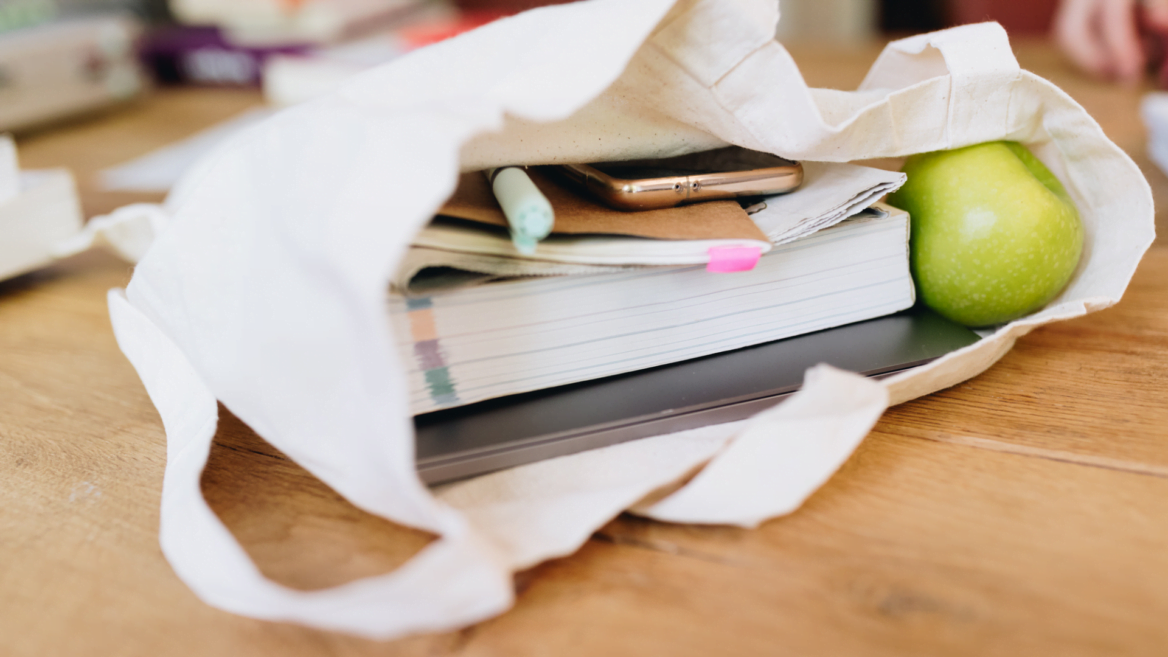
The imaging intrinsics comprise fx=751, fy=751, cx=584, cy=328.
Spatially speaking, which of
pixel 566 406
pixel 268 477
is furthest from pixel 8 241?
pixel 566 406

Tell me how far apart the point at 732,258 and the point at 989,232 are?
0.15 metres

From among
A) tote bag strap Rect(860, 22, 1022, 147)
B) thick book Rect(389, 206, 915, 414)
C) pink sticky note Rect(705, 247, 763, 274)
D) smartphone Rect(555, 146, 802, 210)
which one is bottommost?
thick book Rect(389, 206, 915, 414)

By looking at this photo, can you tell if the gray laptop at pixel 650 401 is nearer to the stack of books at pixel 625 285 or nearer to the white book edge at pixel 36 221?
the stack of books at pixel 625 285

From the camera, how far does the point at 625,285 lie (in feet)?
1.21

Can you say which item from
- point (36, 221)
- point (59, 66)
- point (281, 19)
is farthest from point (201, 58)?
point (36, 221)

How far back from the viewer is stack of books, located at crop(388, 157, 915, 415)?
342 millimetres

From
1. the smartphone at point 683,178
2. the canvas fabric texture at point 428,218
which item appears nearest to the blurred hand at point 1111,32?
the canvas fabric texture at point 428,218

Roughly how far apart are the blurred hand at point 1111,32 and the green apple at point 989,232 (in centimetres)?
80

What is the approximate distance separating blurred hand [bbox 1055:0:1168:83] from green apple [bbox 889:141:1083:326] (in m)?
0.80

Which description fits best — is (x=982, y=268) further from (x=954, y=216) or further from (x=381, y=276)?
(x=381, y=276)

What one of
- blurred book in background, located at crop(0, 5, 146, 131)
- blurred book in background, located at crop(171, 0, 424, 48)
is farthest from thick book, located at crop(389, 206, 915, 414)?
blurred book in background, located at crop(171, 0, 424, 48)

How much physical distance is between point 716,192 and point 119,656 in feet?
1.08

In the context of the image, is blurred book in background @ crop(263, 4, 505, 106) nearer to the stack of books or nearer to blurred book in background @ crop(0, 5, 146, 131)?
blurred book in background @ crop(0, 5, 146, 131)

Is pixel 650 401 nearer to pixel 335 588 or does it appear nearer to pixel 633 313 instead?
pixel 633 313
